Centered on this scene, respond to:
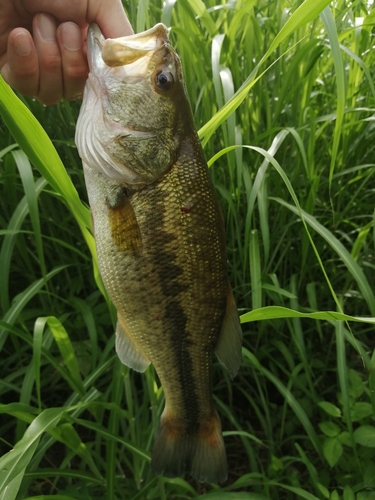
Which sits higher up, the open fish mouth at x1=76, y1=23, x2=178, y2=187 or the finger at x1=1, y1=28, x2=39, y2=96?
the finger at x1=1, y1=28, x2=39, y2=96

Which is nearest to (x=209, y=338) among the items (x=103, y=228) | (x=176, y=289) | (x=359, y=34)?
(x=176, y=289)

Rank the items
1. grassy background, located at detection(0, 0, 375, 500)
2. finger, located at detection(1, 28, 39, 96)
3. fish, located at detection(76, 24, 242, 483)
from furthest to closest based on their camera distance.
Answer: grassy background, located at detection(0, 0, 375, 500), finger, located at detection(1, 28, 39, 96), fish, located at detection(76, 24, 242, 483)

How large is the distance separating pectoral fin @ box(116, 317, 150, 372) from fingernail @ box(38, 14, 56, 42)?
24.3 inches

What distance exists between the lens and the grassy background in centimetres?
113

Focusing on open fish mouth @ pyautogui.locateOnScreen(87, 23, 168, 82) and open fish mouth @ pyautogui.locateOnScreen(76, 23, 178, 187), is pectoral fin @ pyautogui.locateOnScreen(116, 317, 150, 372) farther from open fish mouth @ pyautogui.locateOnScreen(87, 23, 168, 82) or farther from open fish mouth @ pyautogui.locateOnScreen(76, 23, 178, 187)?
open fish mouth @ pyautogui.locateOnScreen(87, 23, 168, 82)

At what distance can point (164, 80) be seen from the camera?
807 millimetres

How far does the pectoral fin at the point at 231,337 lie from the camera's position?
85cm

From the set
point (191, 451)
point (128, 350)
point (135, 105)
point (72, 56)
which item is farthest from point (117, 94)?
point (191, 451)

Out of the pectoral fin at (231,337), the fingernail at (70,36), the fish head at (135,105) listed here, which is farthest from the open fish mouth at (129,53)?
the pectoral fin at (231,337)

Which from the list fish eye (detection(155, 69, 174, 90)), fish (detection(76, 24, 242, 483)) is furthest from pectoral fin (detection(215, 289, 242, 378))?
fish eye (detection(155, 69, 174, 90))

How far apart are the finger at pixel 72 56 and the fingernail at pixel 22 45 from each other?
0.07 m

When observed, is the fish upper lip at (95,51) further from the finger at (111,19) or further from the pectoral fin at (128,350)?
the pectoral fin at (128,350)

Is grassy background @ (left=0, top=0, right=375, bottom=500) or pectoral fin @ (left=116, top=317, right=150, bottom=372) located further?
grassy background @ (left=0, top=0, right=375, bottom=500)

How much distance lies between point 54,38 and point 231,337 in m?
0.73
